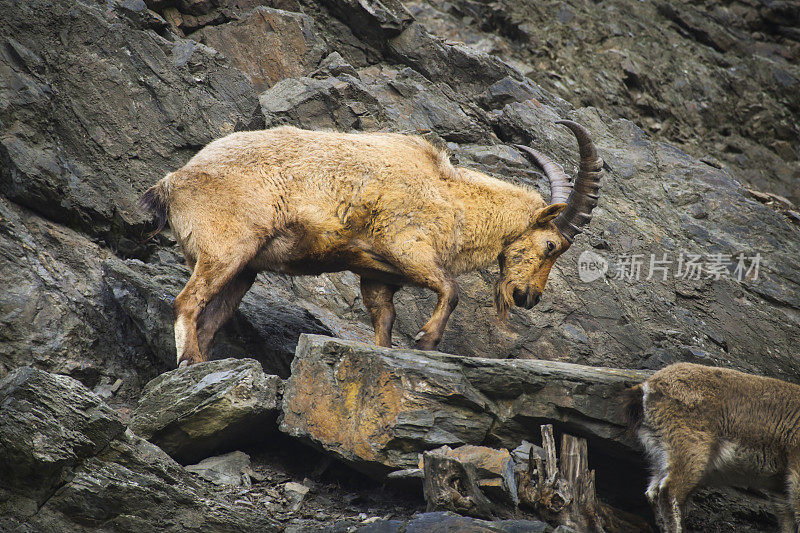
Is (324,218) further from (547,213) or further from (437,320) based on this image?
(547,213)

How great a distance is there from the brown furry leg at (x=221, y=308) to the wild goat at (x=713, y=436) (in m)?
4.43

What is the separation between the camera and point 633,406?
6750 mm

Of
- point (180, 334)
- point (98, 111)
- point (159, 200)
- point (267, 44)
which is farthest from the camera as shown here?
point (267, 44)

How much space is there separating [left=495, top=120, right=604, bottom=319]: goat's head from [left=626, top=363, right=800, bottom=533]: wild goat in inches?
103

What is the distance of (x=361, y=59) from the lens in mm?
13852

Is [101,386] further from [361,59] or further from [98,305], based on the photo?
[361,59]

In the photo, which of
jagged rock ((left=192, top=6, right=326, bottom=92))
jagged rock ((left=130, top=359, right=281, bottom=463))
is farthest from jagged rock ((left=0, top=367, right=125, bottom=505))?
jagged rock ((left=192, top=6, right=326, bottom=92))

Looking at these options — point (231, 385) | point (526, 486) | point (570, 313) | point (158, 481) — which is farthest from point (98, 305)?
point (570, 313)

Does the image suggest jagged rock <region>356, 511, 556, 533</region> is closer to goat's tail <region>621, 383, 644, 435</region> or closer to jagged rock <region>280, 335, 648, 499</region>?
jagged rock <region>280, 335, 648, 499</region>

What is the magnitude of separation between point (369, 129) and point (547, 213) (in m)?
4.16

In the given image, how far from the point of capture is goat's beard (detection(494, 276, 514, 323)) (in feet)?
29.9

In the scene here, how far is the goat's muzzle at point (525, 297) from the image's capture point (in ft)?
29.9

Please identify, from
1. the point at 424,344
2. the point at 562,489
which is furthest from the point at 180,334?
the point at 562,489

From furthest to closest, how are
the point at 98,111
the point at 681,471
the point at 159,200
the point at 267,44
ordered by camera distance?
the point at 267,44 → the point at 98,111 → the point at 159,200 → the point at 681,471
